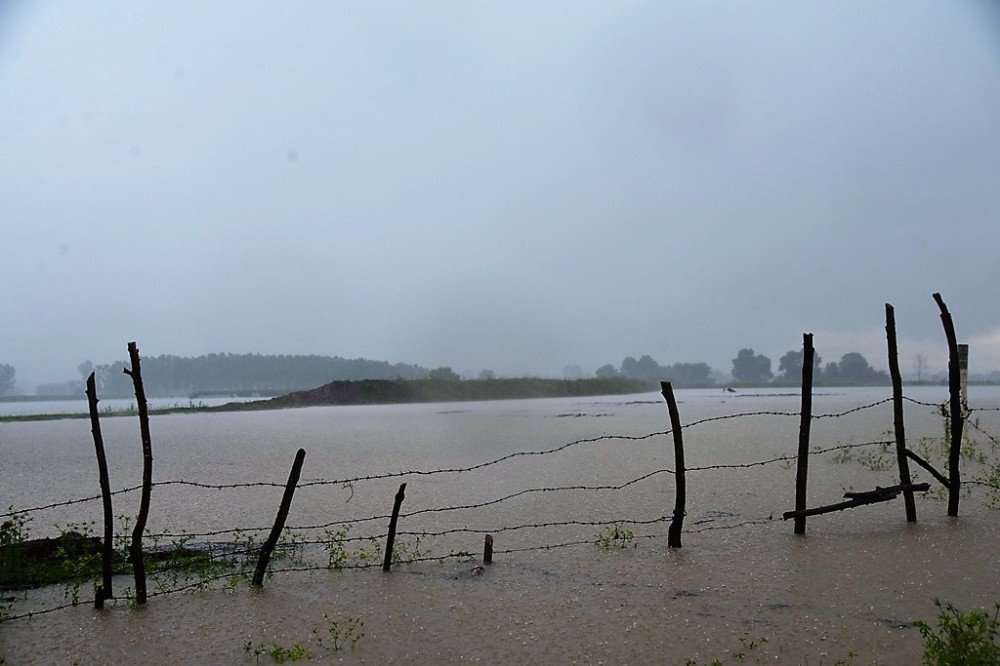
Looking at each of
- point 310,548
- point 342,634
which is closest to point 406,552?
point 310,548

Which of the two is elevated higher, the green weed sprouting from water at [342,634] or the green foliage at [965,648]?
the green foliage at [965,648]

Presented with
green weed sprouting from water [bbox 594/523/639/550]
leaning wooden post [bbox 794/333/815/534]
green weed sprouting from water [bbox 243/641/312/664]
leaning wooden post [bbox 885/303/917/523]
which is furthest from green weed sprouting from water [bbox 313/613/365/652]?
leaning wooden post [bbox 885/303/917/523]

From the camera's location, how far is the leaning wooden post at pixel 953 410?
7352 millimetres

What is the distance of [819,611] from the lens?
4.75 metres

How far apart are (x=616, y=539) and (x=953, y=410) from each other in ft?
12.8

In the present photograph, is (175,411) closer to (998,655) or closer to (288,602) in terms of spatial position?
(288,602)

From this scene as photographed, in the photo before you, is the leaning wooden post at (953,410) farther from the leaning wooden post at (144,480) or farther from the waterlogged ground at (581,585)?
the leaning wooden post at (144,480)

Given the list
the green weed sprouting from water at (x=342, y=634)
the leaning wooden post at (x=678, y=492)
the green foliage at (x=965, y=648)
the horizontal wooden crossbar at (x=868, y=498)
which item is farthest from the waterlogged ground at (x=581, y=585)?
the green foliage at (x=965, y=648)

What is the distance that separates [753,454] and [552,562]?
9392 mm

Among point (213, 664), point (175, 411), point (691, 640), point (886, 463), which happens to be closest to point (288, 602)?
point (213, 664)

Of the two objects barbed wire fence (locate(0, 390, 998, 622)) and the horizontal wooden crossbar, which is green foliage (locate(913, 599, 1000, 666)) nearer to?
barbed wire fence (locate(0, 390, 998, 622))

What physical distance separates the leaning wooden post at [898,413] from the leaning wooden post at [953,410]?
42 centimetres

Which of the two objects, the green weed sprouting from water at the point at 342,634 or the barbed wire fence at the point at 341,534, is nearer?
the green weed sprouting from water at the point at 342,634

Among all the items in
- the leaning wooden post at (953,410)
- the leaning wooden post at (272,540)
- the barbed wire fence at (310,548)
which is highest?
the leaning wooden post at (953,410)
